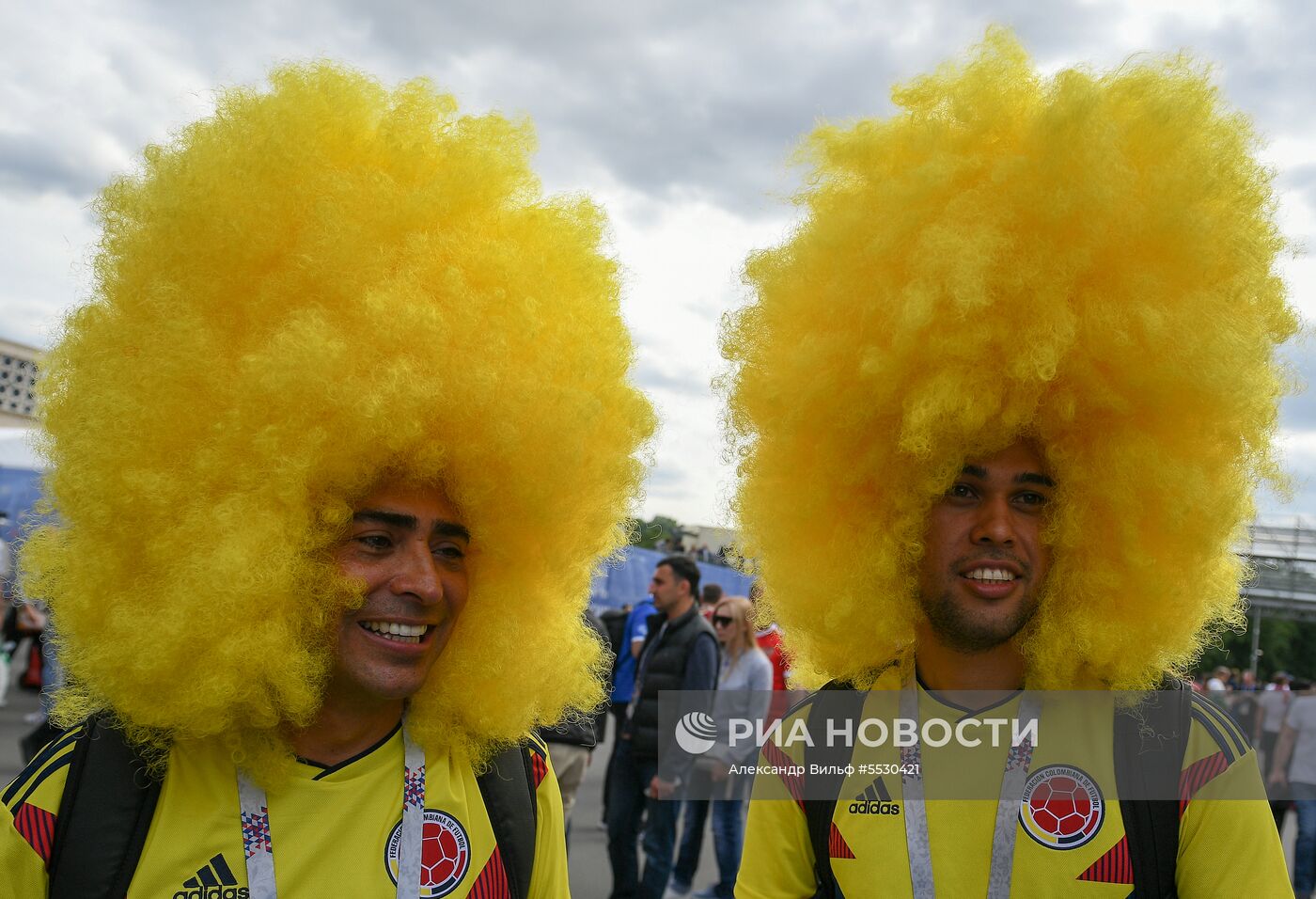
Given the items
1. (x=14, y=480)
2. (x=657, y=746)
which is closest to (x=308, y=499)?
(x=657, y=746)


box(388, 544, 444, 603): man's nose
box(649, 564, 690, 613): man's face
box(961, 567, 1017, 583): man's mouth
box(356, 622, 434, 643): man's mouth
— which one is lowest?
box(356, 622, 434, 643): man's mouth

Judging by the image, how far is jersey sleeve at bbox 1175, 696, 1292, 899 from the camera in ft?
7.05

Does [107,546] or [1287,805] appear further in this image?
[1287,805]

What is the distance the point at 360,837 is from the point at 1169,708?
192 cm

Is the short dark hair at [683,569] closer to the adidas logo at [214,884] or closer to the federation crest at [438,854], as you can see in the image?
the federation crest at [438,854]

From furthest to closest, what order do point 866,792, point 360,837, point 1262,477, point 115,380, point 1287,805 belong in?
point 1287,805
point 1262,477
point 866,792
point 115,380
point 360,837

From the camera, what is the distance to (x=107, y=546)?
2.32m

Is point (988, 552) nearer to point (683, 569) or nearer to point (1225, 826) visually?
point (1225, 826)

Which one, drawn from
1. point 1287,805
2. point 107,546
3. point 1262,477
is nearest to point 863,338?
point 1262,477

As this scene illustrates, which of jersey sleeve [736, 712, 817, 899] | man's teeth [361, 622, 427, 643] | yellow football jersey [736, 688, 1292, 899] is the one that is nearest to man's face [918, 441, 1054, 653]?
yellow football jersey [736, 688, 1292, 899]

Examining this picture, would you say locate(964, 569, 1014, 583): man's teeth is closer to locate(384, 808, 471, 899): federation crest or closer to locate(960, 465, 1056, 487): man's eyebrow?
Answer: locate(960, 465, 1056, 487): man's eyebrow

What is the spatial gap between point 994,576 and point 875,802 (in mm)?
651

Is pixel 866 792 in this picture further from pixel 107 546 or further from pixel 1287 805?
pixel 1287 805

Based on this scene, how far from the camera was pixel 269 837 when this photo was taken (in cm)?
215
